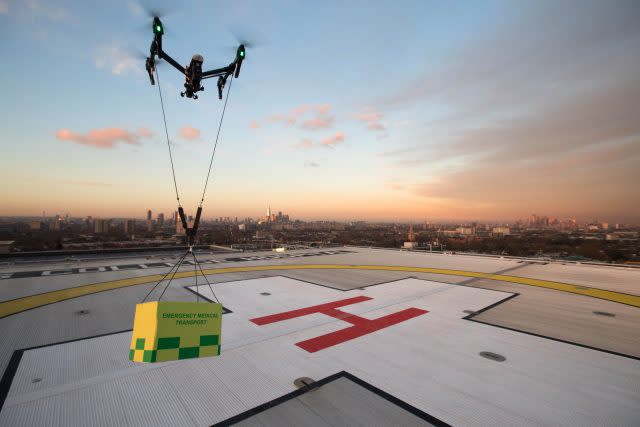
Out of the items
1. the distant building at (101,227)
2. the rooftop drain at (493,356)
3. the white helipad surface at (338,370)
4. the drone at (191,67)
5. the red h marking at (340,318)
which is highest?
the drone at (191,67)

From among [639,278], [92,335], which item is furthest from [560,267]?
[92,335]

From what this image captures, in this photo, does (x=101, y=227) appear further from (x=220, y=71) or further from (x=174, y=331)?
(x=174, y=331)

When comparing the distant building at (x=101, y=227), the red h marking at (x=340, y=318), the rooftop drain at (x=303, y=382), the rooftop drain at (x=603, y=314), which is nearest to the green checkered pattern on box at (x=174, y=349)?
the rooftop drain at (x=303, y=382)

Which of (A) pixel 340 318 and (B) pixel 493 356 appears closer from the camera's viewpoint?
(B) pixel 493 356

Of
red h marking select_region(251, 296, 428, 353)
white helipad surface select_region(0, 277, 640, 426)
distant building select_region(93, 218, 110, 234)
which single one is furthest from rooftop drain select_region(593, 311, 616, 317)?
distant building select_region(93, 218, 110, 234)

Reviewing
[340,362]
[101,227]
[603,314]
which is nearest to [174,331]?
[340,362]

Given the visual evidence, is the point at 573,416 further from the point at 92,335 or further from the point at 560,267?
the point at 560,267

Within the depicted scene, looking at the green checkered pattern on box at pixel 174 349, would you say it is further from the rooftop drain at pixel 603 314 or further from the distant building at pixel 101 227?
the distant building at pixel 101 227

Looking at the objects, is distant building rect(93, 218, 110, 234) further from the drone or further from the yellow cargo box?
the yellow cargo box
